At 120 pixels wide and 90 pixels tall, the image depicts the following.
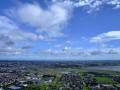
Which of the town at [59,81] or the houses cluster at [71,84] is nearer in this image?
the houses cluster at [71,84]

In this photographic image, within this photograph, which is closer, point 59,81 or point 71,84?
point 71,84

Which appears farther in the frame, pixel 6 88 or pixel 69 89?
pixel 6 88

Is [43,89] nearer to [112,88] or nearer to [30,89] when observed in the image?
[30,89]

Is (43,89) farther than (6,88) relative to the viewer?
No

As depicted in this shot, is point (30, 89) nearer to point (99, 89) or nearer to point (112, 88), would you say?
point (99, 89)

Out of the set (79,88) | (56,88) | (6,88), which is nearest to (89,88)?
(79,88)

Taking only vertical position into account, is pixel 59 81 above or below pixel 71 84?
above

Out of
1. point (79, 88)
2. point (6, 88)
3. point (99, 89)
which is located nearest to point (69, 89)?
point (79, 88)

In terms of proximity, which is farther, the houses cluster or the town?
the town
